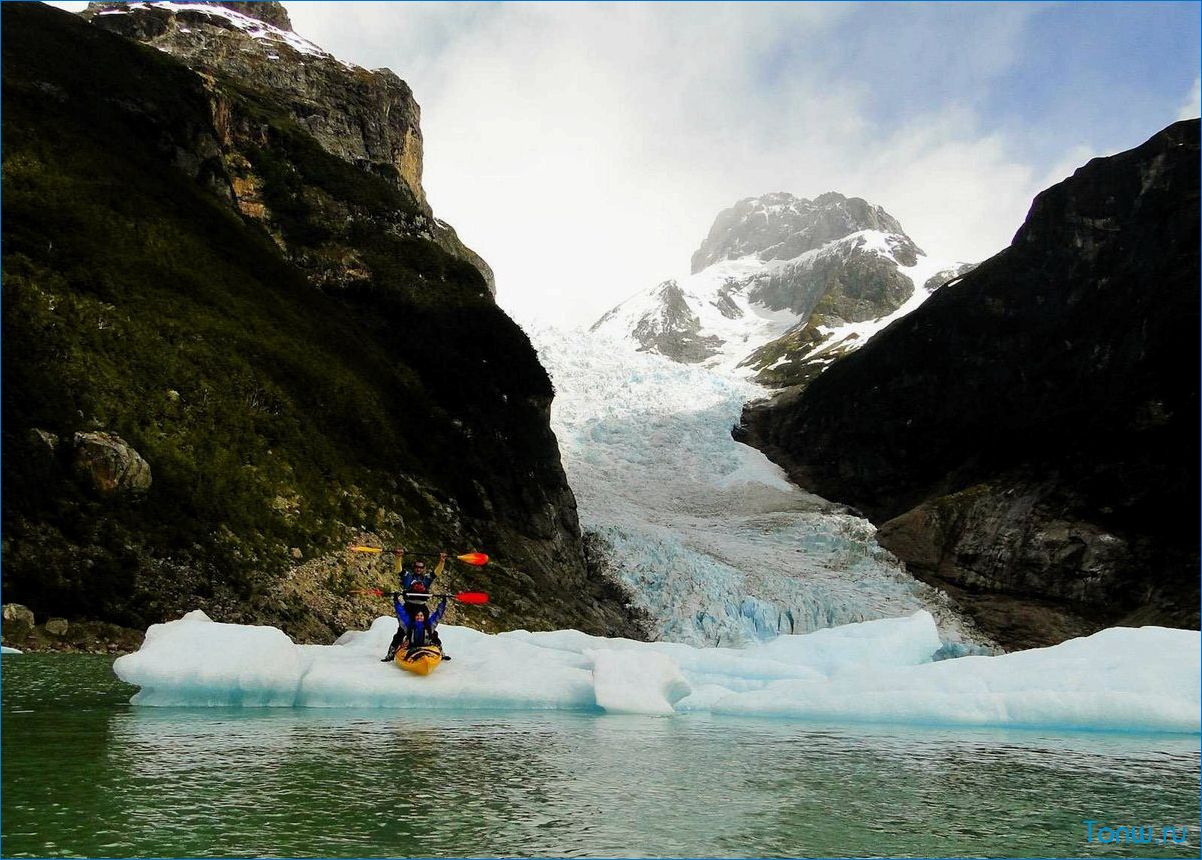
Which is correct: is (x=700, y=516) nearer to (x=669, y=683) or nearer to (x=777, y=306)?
(x=669, y=683)

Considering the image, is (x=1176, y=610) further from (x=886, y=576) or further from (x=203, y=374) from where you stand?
(x=203, y=374)

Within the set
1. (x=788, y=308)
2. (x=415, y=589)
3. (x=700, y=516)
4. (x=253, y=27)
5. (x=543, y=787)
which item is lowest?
(x=543, y=787)

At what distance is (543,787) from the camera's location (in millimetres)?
9734

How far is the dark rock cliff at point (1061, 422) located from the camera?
54.9 m

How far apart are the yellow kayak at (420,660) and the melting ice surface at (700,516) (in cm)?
3471

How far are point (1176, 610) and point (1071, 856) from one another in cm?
5141

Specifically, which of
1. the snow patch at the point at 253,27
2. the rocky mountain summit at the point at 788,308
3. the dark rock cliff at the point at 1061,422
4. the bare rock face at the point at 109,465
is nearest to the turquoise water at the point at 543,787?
the bare rock face at the point at 109,465

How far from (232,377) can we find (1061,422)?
58324 millimetres

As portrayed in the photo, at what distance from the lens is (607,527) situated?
5891cm

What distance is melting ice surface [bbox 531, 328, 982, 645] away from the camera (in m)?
53.4

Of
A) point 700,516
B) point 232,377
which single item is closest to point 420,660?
point 232,377

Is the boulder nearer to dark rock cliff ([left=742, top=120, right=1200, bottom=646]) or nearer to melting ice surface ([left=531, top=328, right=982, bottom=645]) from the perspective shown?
melting ice surface ([left=531, top=328, right=982, bottom=645])

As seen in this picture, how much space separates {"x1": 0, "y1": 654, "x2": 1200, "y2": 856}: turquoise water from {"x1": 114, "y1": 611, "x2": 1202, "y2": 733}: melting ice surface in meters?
0.62

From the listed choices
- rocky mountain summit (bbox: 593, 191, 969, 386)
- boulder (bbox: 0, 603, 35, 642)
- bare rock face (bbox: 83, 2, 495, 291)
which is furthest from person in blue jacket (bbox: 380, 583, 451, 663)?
rocky mountain summit (bbox: 593, 191, 969, 386)
